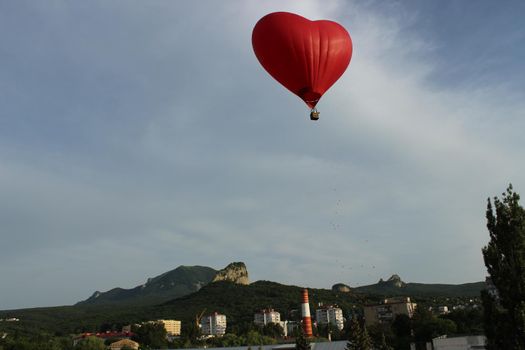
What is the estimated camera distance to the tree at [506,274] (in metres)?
21.2

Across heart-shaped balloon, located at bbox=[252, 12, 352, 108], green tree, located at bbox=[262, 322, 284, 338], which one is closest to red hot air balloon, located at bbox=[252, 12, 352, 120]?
heart-shaped balloon, located at bbox=[252, 12, 352, 108]

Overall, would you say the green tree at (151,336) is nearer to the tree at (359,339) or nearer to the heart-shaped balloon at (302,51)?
the tree at (359,339)

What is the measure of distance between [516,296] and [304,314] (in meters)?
70.1

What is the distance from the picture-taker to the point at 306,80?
23672 mm

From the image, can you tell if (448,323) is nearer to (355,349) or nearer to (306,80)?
(355,349)

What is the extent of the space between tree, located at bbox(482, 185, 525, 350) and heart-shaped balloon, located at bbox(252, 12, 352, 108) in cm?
904

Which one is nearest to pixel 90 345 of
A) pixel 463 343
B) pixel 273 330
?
pixel 273 330

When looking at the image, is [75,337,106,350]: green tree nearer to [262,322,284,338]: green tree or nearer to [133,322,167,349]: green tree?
[133,322,167,349]: green tree

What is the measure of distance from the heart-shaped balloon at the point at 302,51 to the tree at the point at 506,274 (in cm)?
904

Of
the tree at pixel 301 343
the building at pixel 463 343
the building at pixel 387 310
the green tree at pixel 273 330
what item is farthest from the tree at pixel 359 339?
the green tree at pixel 273 330

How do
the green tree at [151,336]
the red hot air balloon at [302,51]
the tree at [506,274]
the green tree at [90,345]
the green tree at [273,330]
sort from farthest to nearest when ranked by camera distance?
the green tree at [273,330], the green tree at [151,336], the green tree at [90,345], the red hot air balloon at [302,51], the tree at [506,274]

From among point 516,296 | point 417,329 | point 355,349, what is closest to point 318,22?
point 516,296

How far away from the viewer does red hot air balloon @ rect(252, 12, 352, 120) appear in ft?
76.0

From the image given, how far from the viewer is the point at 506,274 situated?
72.5ft
